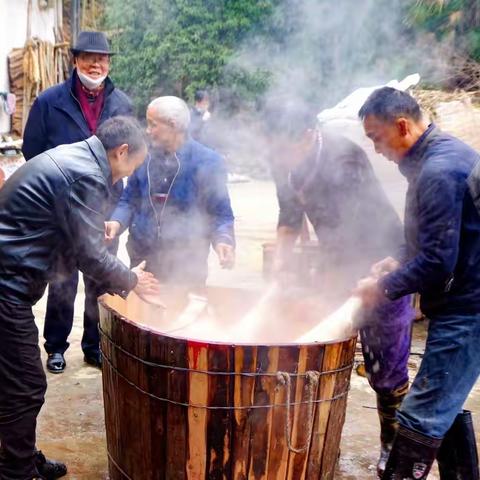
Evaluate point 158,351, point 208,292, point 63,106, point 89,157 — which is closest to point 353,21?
point 63,106

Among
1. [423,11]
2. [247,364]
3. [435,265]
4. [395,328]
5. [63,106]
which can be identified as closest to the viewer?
[247,364]

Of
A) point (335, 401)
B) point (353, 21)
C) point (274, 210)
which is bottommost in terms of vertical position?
point (274, 210)

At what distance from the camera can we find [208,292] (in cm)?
387

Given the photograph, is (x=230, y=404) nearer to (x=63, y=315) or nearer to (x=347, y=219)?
(x=347, y=219)

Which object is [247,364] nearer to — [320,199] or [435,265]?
[435,265]

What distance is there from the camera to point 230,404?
2486 mm

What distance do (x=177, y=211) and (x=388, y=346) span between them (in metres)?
1.80

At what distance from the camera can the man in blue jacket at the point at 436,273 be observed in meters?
2.56

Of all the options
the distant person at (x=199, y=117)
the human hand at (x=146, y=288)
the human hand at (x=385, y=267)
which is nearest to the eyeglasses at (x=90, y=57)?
the human hand at (x=146, y=288)

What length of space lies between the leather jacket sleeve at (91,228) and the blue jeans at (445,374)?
1.48 m

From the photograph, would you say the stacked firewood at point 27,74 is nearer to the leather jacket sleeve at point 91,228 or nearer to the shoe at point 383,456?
the leather jacket sleeve at point 91,228

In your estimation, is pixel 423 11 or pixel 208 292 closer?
pixel 208 292

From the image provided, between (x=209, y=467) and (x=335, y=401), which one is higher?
(x=335, y=401)

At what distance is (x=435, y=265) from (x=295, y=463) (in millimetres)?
1019
